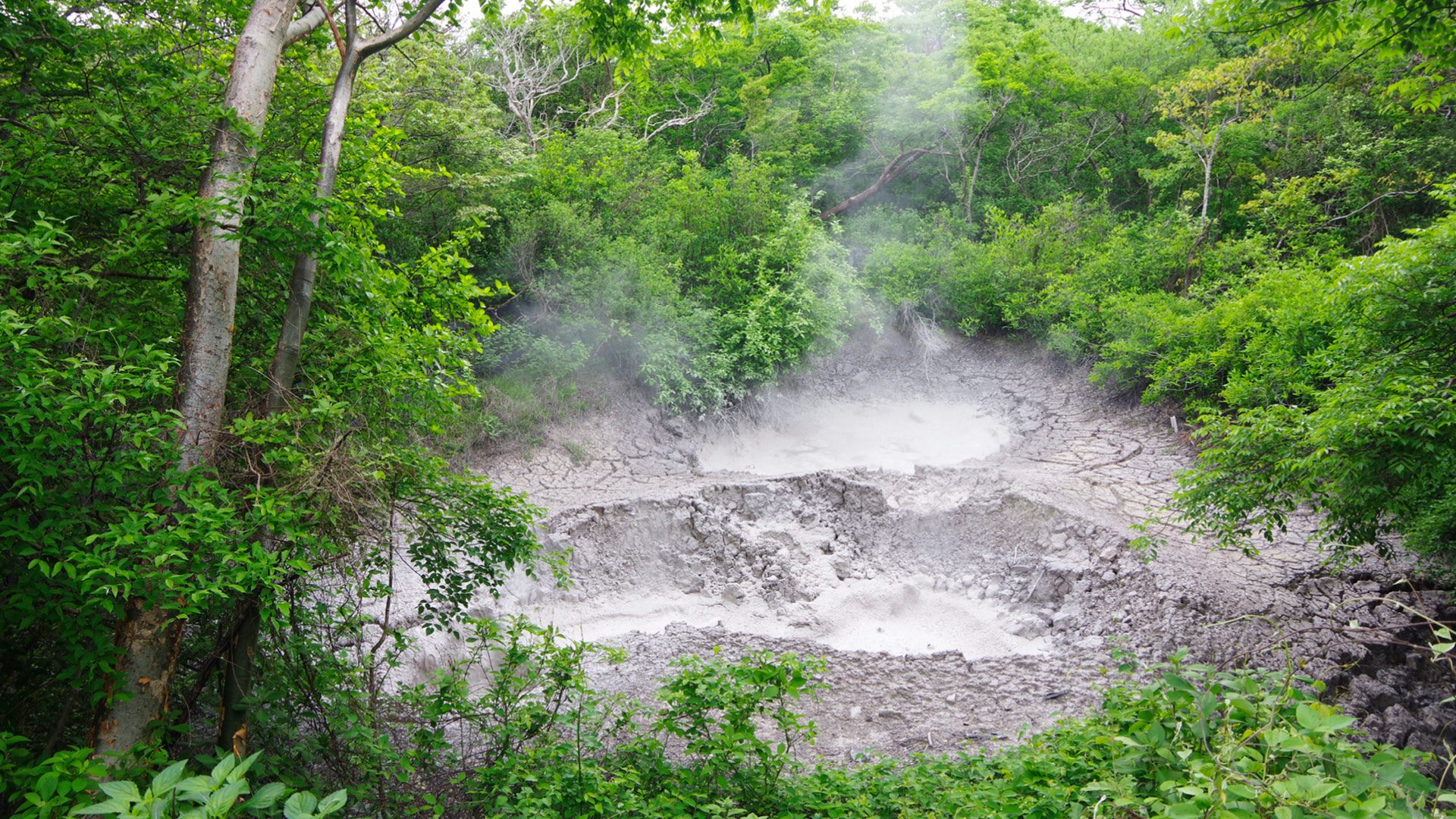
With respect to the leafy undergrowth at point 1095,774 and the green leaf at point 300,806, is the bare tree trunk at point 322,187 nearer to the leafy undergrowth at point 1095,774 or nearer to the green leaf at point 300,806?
the leafy undergrowth at point 1095,774

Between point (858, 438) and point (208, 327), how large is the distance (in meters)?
12.7

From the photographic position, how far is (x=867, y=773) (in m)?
4.45

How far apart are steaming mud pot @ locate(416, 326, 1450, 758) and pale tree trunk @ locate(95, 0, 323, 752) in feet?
13.6

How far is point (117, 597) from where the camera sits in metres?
3.15

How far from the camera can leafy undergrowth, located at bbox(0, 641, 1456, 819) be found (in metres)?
1.48

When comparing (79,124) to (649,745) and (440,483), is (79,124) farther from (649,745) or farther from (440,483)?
(649,745)

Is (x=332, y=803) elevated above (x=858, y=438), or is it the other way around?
(x=332, y=803)

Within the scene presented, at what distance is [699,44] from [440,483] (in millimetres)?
4057

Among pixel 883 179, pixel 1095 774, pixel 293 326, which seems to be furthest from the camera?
pixel 883 179

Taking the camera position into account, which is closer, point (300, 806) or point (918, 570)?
point (300, 806)

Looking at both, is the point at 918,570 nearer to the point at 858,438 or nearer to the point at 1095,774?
the point at 858,438

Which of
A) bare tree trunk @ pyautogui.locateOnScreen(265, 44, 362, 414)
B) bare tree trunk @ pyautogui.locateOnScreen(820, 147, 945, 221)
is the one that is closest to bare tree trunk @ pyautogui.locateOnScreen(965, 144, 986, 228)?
bare tree trunk @ pyautogui.locateOnScreen(820, 147, 945, 221)

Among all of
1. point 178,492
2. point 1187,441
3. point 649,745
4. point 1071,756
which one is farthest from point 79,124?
point 1187,441

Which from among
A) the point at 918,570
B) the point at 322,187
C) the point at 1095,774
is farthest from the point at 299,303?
the point at 918,570
